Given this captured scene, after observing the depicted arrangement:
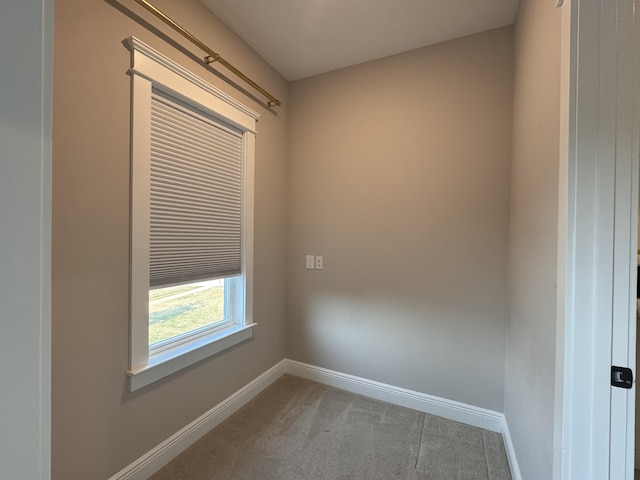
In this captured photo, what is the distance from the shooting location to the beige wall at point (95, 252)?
3.73ft

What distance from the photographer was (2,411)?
49 cm

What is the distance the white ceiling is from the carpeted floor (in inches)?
107

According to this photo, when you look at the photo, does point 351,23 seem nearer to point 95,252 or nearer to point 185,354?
Answer: point 95,252

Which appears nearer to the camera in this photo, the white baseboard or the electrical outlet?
the white baseboard

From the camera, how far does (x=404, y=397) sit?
6.91 ft

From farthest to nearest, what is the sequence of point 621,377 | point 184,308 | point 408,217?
1. point 408,217
2. point 184,308
3. point 621,377

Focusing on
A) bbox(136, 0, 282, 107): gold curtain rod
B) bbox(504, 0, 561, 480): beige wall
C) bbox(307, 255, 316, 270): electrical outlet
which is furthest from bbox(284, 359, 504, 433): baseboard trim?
bbox(136, 0, 282, 107): gold curtain rod

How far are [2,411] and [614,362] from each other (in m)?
1.45

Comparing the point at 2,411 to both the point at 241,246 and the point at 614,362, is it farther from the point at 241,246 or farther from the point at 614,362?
the point at 241,246

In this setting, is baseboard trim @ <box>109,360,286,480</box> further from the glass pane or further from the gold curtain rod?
the gold curtain rod

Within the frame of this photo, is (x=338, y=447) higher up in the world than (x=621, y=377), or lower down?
lower down

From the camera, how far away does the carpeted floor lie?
4.93 feet

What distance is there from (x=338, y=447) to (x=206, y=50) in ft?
8.35

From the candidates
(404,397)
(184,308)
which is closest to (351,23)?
(184,308)
